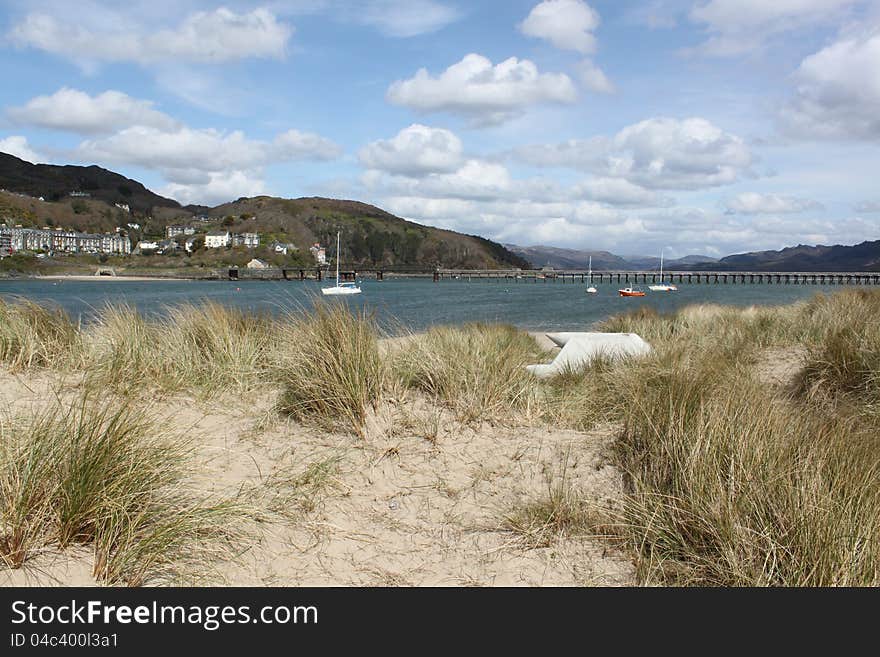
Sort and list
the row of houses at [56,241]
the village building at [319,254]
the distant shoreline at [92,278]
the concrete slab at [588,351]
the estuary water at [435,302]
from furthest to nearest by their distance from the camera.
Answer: the village building at [319,254]
the row of houses at [56,241]
the distant shoreline at [92,278]
the estuary water at [435,302]
the concrete slab at [588,351]

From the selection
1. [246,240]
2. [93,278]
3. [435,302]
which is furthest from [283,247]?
[435,302]

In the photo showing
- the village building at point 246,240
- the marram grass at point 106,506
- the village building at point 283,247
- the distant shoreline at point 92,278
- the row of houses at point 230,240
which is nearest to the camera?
the marram grass at point 106,506

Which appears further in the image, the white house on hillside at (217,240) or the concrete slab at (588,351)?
the white house on hillside at (217,240)

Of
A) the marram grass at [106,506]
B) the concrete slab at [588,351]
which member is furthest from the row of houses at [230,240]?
the marram grass at [106,506]

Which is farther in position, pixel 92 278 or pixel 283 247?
pixel 283 247

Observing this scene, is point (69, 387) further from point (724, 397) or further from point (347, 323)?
point (724, 397)

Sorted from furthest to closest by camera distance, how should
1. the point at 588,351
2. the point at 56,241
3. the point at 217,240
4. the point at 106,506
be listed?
1. the point at 217,240
2. the point at 56,241
3. the point at 588,351
4. the point at 106,506

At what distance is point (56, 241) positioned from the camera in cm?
17538

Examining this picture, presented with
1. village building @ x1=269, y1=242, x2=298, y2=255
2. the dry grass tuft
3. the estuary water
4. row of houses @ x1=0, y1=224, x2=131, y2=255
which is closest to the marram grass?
the dry grass tuft

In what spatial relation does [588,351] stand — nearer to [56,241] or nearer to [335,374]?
[335,374]

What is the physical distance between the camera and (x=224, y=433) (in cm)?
554

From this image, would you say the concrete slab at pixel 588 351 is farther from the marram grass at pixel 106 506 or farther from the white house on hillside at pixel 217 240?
the white house on hillside at pixel 217 240

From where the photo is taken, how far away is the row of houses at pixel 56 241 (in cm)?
16312
